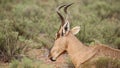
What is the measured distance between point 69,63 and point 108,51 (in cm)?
→ 226

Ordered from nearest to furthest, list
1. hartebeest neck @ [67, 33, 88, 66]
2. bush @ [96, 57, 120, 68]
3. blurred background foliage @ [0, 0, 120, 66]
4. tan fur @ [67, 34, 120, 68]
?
bush @ [96, 57, 120, 68] < tan fur @ [67, 34, 120, 68] < hartebeest neck @ [67, 33, 88, 66] < blurred background foliage @ [0, 0, 120, 66]

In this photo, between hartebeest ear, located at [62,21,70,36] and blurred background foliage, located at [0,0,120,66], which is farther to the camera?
blurred background foliage, located at [0,0,120,66]

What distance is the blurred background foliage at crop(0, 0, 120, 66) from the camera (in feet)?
37.3

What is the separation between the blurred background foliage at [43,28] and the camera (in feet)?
37.3

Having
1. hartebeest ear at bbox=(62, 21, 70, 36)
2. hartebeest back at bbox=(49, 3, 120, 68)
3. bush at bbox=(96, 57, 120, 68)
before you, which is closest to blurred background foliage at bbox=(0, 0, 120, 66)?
hartebeest back at bbox=(49, 3, 120, 68)

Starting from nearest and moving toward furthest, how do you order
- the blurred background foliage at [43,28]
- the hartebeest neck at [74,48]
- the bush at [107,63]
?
the bush at [107,63]
the hartebeest neck at [74,48]
the blurred background foliage at [43,28]

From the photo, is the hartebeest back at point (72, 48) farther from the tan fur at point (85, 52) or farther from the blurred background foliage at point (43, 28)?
the blurred background foliage at point (43, 28)

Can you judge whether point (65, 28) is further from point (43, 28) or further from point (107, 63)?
point (43, 28)

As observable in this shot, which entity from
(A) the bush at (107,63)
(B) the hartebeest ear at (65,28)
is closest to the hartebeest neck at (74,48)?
(B) the hartebeest ear at (65,28)

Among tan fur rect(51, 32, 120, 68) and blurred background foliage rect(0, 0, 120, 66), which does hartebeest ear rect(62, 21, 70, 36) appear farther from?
blurred background foliage rect(0, 0, 120, 66)

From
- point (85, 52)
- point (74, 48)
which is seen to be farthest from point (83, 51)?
point (74, 48)

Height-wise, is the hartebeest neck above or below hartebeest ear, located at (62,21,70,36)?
below

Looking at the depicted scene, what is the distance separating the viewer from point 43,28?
14.5 meters

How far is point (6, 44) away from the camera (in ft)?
37.0
